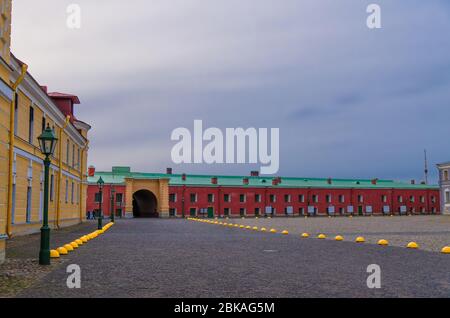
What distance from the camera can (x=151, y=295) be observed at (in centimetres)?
717

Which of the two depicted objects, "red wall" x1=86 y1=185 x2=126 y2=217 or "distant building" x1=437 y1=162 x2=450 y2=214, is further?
"distant building" x1=437 y1=162 x2=450 y2=214

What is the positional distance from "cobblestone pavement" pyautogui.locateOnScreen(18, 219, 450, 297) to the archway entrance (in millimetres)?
58222

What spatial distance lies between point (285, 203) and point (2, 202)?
227 feet

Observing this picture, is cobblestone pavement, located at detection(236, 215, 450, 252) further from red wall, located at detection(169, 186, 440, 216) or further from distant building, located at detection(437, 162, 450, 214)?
distant building, located at detection(437, 162, 450, 214)

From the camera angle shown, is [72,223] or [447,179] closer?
[72,223]

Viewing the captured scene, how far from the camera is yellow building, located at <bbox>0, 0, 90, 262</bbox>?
11.6 metres

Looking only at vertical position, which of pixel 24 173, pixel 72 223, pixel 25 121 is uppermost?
pixel 25 121

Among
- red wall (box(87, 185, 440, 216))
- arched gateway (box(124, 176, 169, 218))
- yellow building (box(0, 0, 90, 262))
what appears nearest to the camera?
yellow building (box(0, 0, 90, 262))

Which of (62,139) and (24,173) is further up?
(62,139)

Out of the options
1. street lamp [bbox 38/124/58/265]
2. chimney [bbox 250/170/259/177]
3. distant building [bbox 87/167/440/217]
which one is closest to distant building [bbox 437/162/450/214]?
distant building [bbox 87/167/440/217]

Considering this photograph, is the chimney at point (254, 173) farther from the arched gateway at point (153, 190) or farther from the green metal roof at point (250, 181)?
the arched gateway at point (153, 190)

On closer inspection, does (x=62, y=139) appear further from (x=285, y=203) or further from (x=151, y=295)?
(x=285, y=203)
